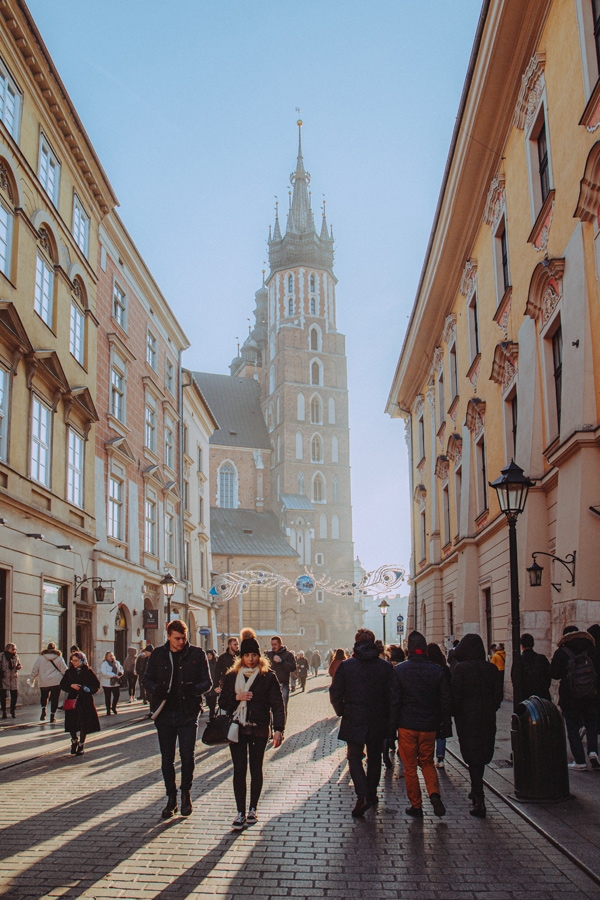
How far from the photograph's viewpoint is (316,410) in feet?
258

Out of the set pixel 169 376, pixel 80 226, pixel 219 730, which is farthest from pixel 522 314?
pixel 169 376

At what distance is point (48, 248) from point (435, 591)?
14985mm

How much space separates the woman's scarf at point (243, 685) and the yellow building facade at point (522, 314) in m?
5.19

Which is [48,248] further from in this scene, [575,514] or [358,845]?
[358,845]

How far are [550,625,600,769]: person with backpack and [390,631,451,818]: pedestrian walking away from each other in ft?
5.80

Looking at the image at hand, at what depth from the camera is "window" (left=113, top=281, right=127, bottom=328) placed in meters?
26.0

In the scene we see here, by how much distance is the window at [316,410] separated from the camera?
256 feet

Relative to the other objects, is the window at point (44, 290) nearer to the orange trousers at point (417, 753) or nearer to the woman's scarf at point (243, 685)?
the woman's scarf at point (243, 685)

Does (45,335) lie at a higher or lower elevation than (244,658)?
higher

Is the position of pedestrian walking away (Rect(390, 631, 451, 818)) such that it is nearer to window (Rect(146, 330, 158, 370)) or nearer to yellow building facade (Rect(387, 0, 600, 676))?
yellow building facade (Rect(387, 0, 600, 676))

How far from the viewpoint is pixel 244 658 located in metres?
7.11

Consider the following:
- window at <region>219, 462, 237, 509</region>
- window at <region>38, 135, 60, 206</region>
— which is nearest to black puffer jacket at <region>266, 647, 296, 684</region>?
window at <region>38, 135, 60, 206</region>

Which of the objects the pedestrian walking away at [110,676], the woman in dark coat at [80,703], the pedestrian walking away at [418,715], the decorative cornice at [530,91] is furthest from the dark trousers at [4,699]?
the decorative cornice at [530,91]

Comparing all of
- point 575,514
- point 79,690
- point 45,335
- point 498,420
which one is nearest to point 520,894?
point 575,514
